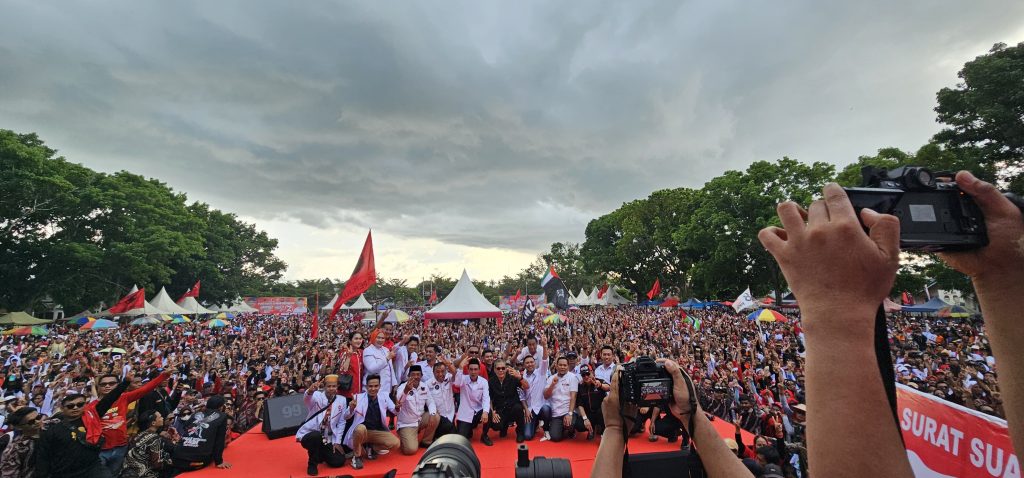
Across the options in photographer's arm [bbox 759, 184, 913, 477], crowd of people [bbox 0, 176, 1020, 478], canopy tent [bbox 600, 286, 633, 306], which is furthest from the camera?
canopy tent [bbox 600, 286, 633, 306]

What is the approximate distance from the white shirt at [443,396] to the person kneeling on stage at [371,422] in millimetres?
711

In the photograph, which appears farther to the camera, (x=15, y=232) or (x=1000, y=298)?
(x=15, y=232)

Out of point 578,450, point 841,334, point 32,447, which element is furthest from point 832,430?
point 32,447

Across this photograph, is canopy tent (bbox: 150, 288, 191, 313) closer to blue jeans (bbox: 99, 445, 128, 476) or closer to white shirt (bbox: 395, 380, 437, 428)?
blue jeans (bbox: 99, 445, 128, 476)

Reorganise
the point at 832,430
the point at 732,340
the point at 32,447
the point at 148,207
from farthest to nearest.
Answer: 1. the point at 148,207
2. the point at 732,340
3. the point at 32,447
4. the point at 832,430

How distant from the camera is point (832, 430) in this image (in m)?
0.80

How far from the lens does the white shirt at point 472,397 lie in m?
6.89

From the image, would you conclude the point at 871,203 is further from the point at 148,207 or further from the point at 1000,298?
the point at 148,207

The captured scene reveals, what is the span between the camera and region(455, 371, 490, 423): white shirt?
6.89 m

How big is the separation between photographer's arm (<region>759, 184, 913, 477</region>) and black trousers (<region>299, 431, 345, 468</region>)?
6.32 meters

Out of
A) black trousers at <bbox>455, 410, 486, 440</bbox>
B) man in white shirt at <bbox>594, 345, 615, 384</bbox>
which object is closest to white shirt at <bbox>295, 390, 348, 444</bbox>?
black trousers at <bbox>455, 410, 486, 440</bbox>

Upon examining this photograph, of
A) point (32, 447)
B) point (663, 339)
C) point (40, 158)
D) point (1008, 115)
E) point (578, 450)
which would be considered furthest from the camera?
point (40, 158)

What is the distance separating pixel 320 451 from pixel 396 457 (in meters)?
1.02

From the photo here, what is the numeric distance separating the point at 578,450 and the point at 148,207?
3489 cm
